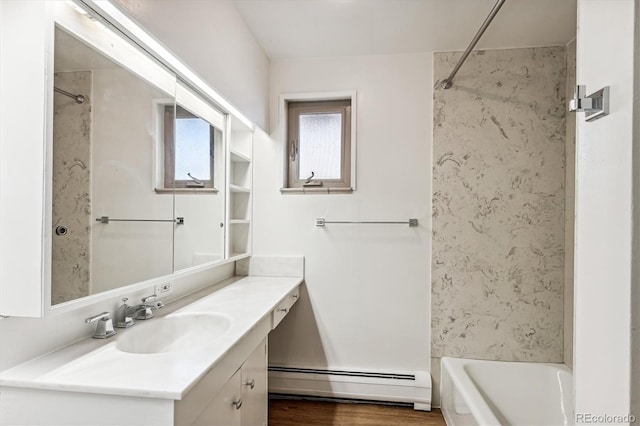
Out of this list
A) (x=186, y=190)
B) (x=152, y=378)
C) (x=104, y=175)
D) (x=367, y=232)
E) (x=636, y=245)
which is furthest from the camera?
(x=367, y=232)

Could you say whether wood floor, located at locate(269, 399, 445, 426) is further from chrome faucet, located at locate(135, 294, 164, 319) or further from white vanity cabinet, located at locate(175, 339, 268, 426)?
chrome faucet, located at locate(135, 294, 164, 319)

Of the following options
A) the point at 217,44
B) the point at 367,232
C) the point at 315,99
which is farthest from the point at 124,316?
the point at 315,99

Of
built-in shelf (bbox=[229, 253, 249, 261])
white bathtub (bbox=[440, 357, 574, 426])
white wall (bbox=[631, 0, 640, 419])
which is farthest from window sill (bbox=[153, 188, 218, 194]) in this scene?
white bathtub (bbox=[440, 357, 574, 426])

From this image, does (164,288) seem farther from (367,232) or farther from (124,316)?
(367,232)

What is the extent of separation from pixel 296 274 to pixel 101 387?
1686 millimetres

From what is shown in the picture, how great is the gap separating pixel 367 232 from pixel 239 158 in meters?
1.06

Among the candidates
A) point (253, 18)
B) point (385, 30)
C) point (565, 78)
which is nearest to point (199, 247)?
point (253, 18)

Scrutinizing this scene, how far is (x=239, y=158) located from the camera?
2523 mm

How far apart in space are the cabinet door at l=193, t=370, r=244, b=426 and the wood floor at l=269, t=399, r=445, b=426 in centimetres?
95

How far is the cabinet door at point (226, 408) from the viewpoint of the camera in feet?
3.75

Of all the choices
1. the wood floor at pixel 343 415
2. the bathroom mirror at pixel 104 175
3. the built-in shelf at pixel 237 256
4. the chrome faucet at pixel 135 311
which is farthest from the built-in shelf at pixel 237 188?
the wood floor at pixel 343 415

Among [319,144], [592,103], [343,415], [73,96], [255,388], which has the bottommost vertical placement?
[343,415]

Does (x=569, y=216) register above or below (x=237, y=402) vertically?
above

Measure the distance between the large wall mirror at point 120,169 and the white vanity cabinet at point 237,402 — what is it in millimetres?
501
